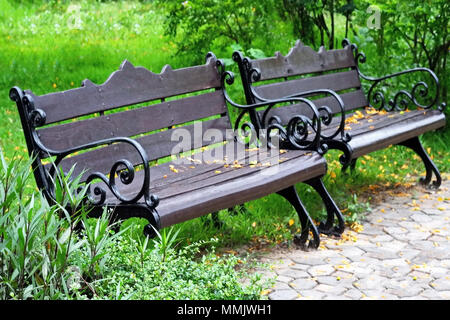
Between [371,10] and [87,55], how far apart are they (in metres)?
4.18

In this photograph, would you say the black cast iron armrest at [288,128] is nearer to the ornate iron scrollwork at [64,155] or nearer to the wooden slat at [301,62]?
the wooden slat at [301,62]

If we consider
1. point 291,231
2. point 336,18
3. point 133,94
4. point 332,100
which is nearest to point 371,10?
point 332,100

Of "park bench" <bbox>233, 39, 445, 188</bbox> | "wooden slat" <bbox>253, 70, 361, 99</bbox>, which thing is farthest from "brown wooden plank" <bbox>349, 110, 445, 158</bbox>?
"wooden slat" <bbox>253, 70, 361, 99</bbox>

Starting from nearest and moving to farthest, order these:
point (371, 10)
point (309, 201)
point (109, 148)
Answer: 1. point (109, 148)
2. point (309, 201)
3. point (371, 10)

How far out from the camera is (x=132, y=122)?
14.1 ft

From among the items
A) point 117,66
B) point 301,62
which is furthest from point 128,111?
point 117,66

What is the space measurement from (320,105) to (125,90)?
200 centimetres

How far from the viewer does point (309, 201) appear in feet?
17.6

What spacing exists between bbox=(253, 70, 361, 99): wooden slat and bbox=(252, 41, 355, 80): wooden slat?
0.06 meters

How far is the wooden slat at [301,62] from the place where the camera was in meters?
5.33

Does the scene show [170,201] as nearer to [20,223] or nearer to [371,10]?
[20,223]
